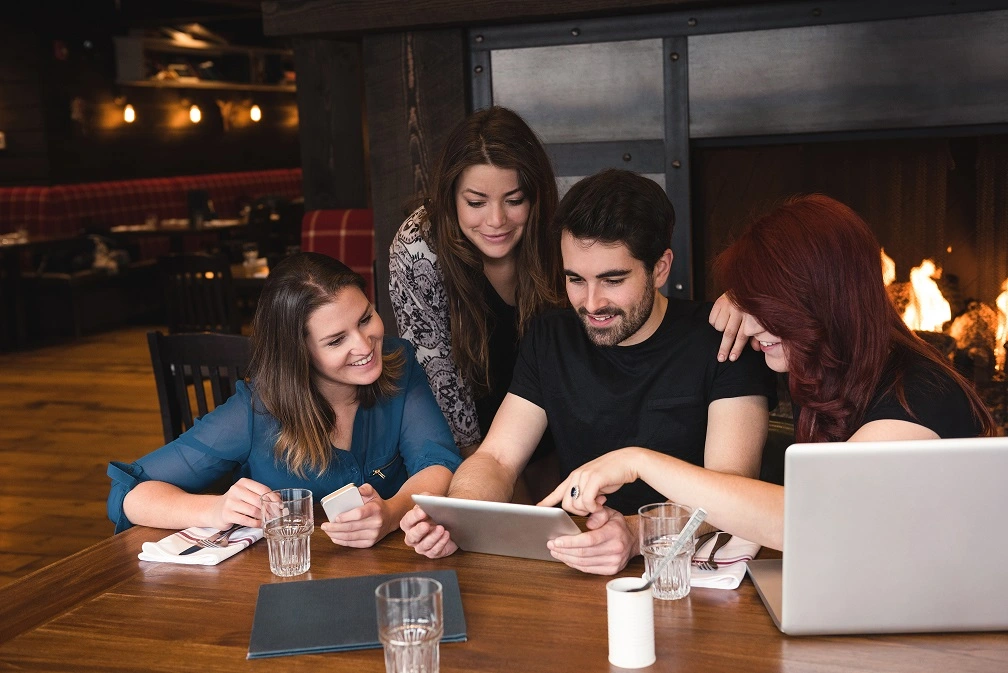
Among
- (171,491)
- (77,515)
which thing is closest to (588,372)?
(171,491)

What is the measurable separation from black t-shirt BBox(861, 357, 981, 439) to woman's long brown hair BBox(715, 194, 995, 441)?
11mm

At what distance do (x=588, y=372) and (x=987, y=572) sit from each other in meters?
0.96

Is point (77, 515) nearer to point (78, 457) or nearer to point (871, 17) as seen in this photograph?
point (78, 457)

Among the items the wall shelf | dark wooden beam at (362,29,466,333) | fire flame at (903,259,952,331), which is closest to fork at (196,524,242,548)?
dark wooden beam at (362,29,466,333)

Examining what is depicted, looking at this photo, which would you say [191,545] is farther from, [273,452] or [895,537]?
[895,537]

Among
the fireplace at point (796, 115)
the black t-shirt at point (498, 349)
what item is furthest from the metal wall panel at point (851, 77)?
the black t-shirt at point (498, 349)

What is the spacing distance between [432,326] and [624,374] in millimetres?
611

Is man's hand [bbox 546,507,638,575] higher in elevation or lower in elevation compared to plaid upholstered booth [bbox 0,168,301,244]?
lower

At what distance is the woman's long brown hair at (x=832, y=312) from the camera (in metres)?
1.65

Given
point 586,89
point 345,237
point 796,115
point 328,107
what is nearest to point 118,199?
point 328,107

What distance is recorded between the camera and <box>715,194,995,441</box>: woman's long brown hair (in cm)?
165

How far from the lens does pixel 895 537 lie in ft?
4.15

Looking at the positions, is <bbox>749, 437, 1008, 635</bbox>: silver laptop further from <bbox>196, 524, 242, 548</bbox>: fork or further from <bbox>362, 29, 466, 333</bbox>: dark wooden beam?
<bbox>362, 29, 466, 333</bbox>: dark wooden beam

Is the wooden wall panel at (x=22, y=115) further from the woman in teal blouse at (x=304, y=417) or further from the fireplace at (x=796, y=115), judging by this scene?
the woman in teal blouse at (x=304, y=417)
